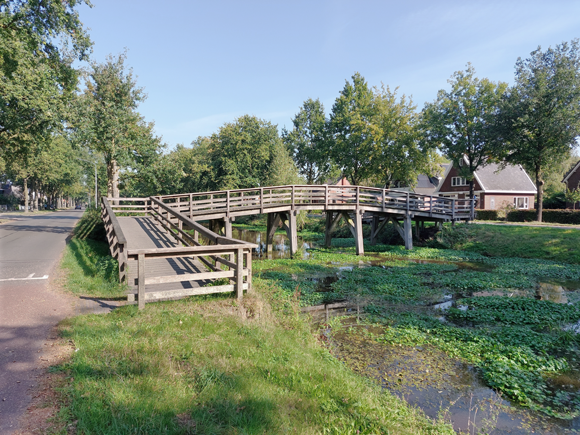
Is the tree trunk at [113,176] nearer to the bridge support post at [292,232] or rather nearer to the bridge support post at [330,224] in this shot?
the bridge support post at [292,232]

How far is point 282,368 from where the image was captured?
5.21 m

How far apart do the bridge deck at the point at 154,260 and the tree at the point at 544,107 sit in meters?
28.4

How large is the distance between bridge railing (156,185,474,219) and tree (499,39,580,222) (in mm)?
7853

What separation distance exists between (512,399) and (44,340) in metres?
7.76

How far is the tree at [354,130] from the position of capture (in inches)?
1575

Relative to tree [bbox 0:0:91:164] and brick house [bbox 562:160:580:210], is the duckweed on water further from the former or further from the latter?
brick house [bbox 562:160:580:210]

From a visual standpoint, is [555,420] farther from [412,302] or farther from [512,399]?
[412,302]

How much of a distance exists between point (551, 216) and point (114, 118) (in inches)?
1481

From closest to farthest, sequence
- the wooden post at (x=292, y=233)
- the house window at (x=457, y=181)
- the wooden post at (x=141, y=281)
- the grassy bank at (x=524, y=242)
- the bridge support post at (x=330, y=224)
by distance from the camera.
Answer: the wooden post at (x=141, y=281)
the grassy bank at (x=524, y=242)
the wooden post at (x=292, y=233)
the bridge support post at (x=330, y=224)
the house window at (x=457, y=181)

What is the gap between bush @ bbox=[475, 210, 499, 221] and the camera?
117 ft

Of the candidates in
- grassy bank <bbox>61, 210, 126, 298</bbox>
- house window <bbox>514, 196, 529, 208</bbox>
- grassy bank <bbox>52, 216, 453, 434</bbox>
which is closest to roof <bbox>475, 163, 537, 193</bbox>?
house window <bbox>514, 196, 529, 208</bbox>

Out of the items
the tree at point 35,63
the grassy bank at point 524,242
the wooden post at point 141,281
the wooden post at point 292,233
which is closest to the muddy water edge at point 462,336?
the wooden post at point 292,233

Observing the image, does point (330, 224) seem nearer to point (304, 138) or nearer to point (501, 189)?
point (501, 189)

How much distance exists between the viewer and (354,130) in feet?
135
